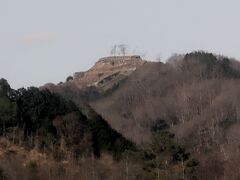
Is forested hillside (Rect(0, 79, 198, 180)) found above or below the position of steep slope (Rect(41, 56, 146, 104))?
below

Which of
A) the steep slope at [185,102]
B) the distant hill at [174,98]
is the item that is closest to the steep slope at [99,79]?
the distant hill at [174,98]

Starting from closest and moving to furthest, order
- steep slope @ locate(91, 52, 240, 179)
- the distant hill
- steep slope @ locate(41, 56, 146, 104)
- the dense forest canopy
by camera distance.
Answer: the dense forest canopy
steep slope @ locate(91, 52, 240, 179)
the distant hill
steep slope @ locate(41, 56, 146, 104)

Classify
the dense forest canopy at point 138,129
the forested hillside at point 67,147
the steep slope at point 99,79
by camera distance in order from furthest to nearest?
1. the steep slope at point 99,79
2. the dense forest canopy at point 138,129
3. the forested hillside at point 67,147

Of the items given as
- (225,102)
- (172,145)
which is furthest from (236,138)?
(172,145)

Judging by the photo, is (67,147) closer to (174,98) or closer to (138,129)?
(138,129)

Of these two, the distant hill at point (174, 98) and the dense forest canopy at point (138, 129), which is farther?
the distant hill at point (174, 98)

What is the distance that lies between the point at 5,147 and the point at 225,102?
1544 inches

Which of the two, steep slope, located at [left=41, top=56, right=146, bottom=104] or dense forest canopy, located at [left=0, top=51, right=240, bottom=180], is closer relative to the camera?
dense forest canopy, located at [left=0, top=51, right=240, bottom=180]

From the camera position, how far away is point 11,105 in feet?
146

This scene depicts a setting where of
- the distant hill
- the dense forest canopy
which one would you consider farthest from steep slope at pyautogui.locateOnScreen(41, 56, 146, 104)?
the dense forest canopy

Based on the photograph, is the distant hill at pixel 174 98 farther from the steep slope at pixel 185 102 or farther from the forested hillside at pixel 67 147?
the forested hillside at pixel 67 147

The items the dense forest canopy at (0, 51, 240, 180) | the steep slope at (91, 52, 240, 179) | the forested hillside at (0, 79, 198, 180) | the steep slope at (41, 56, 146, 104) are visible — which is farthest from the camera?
the steep slope at (41, 56, 146, 104)

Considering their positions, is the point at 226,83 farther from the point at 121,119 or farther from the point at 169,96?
the point at 121,119

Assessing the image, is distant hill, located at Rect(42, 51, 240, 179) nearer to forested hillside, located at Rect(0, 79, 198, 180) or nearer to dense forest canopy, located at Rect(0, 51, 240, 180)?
dense forest canopy, located at Rect(0, 51, 240, 180)
